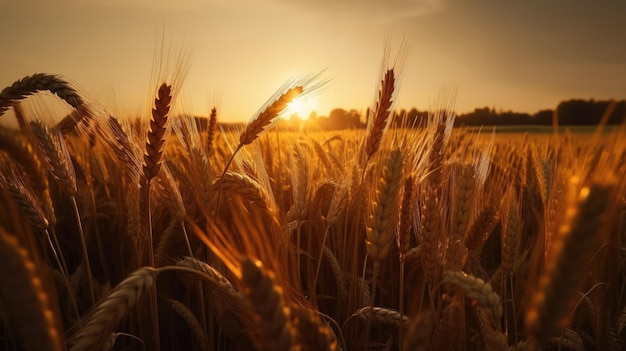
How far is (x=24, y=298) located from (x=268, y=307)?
12.5 inches

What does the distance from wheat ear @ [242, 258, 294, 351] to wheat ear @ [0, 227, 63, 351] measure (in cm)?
28

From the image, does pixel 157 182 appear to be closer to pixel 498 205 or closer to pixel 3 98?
pixel 3 98

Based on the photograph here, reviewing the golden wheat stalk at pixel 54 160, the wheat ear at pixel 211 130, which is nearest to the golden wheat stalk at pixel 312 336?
the golden wheat stalk at pixel 54 160

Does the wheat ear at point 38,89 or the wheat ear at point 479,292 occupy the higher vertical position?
the wheat ear at point 38,89

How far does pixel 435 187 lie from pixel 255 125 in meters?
0.65

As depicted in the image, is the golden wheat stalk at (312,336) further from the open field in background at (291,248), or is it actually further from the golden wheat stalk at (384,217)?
the golden wheat stalk at (384,217)

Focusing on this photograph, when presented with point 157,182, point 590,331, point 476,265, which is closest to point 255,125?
point 157,182

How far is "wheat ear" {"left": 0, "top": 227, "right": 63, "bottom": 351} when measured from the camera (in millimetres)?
566

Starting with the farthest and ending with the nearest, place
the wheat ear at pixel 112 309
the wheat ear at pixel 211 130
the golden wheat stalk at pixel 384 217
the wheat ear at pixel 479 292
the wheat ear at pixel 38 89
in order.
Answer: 1. the wheat ear at pixel 211 130
2. the wheat ear at pixel 38 89
3. the golden wheat stalk at pixel 384 217
4. the wheat ear at pixel 479 292
5. the wheat ear at pixel 112 309

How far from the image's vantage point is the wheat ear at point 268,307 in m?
0.57

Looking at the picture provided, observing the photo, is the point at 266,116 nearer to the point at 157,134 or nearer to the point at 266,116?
the point at 266,116

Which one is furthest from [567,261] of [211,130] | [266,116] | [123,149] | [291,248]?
[211,130]

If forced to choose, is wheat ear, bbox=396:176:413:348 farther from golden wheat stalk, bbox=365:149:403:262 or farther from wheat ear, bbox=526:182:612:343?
wheat ear, bbox=526:182:612:343

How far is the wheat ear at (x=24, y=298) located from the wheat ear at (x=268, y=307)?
10.9 inches
